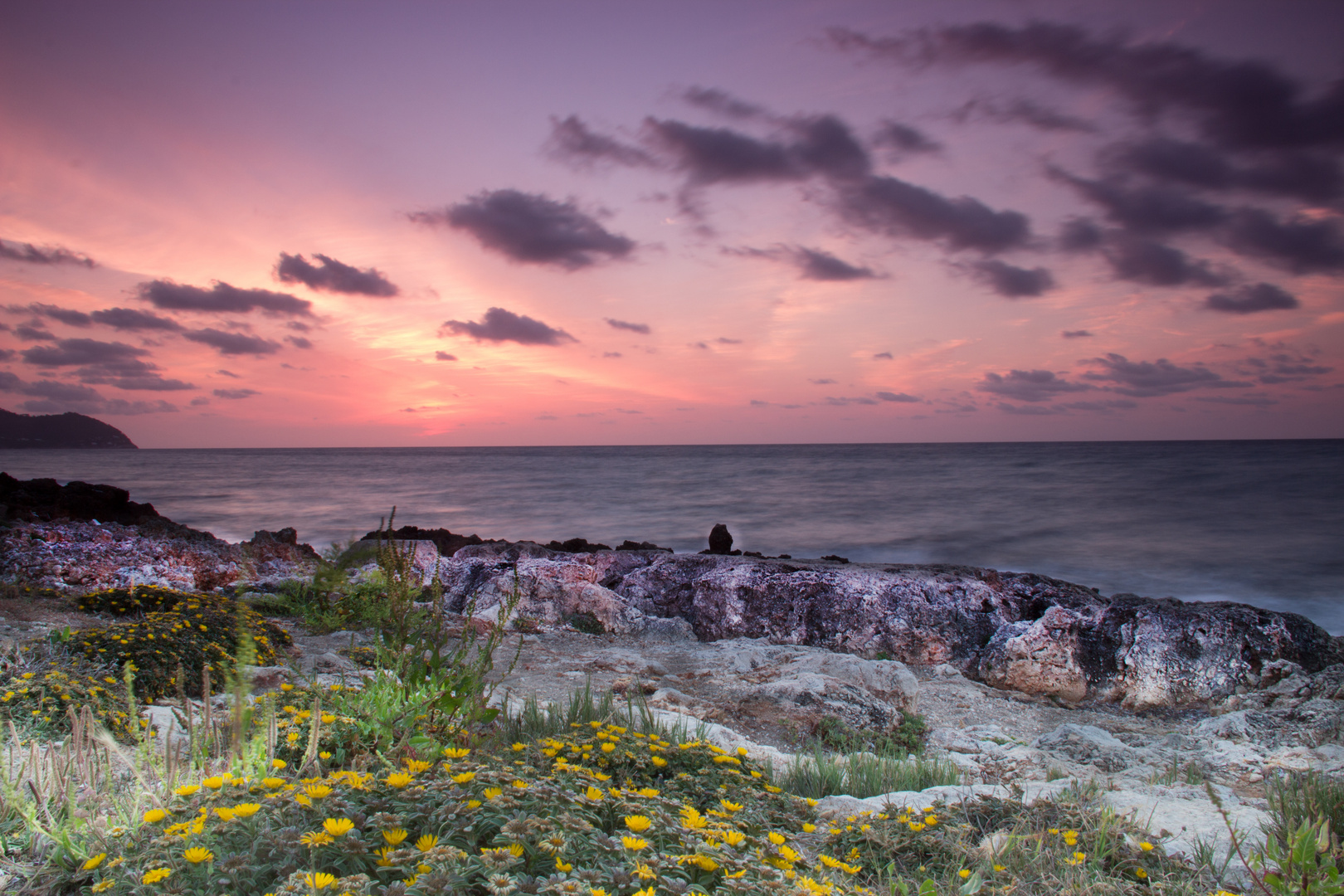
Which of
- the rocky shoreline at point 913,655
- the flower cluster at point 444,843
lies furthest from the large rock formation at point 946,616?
the flower cluster at point 444,843

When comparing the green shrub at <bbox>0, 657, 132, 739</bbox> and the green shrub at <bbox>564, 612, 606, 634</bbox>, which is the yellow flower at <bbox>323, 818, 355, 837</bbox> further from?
the green shrub at <bbox>564, 612, 606, 634</bbox>

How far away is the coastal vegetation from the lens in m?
1.98

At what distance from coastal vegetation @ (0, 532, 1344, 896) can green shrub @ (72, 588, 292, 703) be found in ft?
0.15

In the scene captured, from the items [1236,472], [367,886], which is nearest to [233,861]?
[367,886]

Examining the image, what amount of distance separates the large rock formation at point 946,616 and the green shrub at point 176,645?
3.53 m

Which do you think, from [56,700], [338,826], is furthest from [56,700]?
[338,826]

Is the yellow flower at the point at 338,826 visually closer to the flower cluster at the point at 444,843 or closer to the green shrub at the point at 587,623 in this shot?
the flower cluster at the point at 444,843

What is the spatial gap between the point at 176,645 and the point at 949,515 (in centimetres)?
2410

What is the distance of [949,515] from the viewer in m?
24.9

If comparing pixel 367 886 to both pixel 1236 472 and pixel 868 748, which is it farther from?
pixel 1236 472

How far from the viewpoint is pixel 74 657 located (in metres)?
4.61

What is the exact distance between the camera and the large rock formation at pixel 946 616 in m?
6.77

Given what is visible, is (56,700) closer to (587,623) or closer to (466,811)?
(466,811)

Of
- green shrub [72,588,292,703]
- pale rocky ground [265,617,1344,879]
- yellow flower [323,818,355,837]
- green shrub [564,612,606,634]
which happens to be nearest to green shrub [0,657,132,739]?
green shrub [72,588,292,703]
